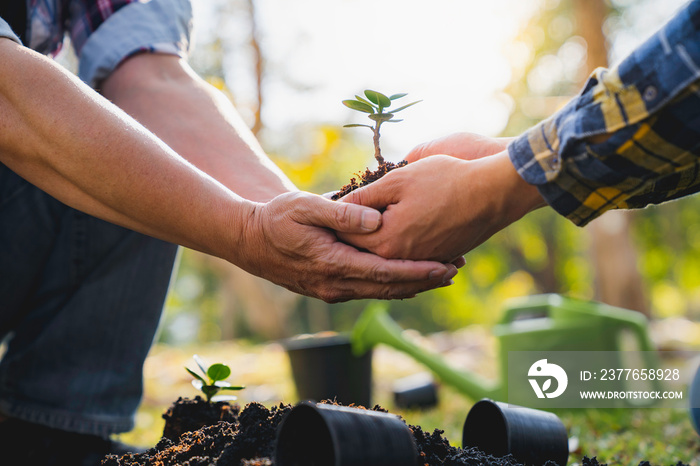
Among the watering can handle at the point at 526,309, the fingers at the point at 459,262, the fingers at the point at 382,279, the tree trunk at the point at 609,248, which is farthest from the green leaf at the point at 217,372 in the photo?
the tree trunk at the point at 609,248

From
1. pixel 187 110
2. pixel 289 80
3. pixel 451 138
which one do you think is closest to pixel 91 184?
pixel 187 110

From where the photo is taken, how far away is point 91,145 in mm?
1186

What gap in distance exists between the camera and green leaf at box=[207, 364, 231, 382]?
4.37 ft

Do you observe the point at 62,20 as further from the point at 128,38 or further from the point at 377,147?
the point at 377,147

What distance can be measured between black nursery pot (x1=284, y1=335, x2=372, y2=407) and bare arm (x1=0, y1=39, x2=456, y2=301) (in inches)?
55.5

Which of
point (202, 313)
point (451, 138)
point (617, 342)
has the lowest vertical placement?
point (617, 342)

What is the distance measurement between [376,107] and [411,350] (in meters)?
1.74

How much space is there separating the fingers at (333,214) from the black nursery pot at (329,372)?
1.54m

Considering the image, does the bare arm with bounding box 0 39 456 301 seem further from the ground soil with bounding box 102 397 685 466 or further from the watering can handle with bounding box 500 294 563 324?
the watering can handle with bounding box 500 294 563 324

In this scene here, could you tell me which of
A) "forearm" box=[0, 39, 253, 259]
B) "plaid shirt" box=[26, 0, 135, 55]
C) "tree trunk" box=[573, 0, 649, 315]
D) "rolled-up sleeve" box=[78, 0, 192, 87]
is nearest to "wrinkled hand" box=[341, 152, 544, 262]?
"forearm" box=[0, 39, 253, 259]

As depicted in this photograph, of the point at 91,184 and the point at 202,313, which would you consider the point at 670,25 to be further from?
the point at 202,313

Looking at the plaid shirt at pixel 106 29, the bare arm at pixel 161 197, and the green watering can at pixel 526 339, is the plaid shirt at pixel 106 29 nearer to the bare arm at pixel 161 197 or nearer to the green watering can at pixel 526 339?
the bare arm at pixel 161 197

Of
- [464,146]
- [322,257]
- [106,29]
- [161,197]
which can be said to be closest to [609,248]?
[464,146]

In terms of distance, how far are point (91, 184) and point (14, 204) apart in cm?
74
